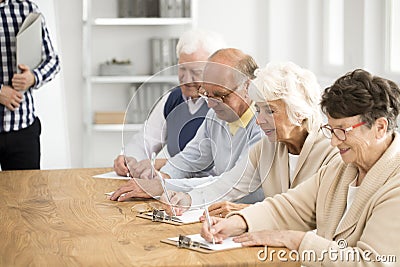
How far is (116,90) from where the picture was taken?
224 inches

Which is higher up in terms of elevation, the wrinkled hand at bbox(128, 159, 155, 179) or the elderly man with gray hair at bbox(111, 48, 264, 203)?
the elderly man with gray hair at bbox(111, 48, 264, 203)

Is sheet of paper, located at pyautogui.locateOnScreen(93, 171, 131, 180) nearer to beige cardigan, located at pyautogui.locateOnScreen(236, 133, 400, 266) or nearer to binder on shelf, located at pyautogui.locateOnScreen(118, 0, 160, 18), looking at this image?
beige cardigan, located at pyautogui.locateOnScreen(236, 133, 400, 266)

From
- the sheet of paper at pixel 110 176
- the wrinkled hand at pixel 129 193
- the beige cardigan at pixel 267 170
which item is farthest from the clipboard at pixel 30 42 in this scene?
the beige cardigan at pixel 267 170

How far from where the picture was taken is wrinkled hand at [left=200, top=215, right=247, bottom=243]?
2023 mm

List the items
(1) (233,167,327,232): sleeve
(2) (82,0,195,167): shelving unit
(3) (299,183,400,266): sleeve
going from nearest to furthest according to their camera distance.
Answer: (3) (299,183,400,266): sleeve → (1) (233,167,327,232): sleeve → (2) (82,0,195,167): shelving unit

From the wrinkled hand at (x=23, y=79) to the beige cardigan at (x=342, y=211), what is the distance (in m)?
2.16

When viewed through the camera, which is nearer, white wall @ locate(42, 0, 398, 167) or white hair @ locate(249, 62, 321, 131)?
white hair @ locate(249, 62, 321, 131)

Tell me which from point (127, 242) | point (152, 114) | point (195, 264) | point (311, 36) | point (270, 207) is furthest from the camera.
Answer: point (311, 36)

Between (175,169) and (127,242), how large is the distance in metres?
0.45

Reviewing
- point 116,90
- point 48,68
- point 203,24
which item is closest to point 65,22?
point 116,90

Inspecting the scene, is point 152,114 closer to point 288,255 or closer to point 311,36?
point 288,255

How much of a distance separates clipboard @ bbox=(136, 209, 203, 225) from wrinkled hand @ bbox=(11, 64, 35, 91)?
1871 mm

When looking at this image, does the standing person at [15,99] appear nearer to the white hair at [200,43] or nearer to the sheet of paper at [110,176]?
the sheet of paper at [110,176]

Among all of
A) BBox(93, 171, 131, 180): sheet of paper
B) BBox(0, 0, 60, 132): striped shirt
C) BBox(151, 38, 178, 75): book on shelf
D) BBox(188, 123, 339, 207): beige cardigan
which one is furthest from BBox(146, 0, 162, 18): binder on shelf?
BBox(188, 123, 339, 207): beige cardigan
